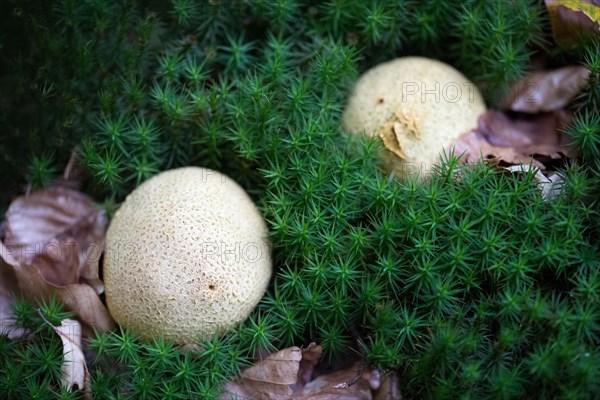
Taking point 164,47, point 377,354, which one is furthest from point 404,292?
point 164,47

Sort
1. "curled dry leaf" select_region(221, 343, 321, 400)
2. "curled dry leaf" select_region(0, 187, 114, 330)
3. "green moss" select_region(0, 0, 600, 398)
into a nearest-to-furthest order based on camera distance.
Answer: "green moss" select_region(0, 0, 600, 398) < "curled dry leaf" select_region(221, 343, 321, 400) < "curled dry leaf" select_region(0, 187, 114, 330)

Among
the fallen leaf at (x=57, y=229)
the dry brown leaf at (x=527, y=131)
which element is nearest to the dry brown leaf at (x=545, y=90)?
the dry brown leaf at (x=527, y=131)

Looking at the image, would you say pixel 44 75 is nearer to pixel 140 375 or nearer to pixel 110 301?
pixel 110 301

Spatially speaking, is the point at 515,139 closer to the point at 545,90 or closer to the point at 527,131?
the point at 527,131

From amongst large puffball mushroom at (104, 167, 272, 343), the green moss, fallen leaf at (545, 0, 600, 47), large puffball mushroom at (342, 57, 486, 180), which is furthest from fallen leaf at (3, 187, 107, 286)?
fallen leaf at (545, 0, 600, 47)

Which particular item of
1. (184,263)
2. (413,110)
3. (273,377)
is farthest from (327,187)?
(273,377)

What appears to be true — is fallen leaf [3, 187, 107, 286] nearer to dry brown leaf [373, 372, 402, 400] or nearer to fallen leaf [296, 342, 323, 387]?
fallen leaf [296, 342, 323, 387]

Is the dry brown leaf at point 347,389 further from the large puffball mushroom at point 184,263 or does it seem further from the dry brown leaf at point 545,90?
the dry brown leaf at point 545,90
